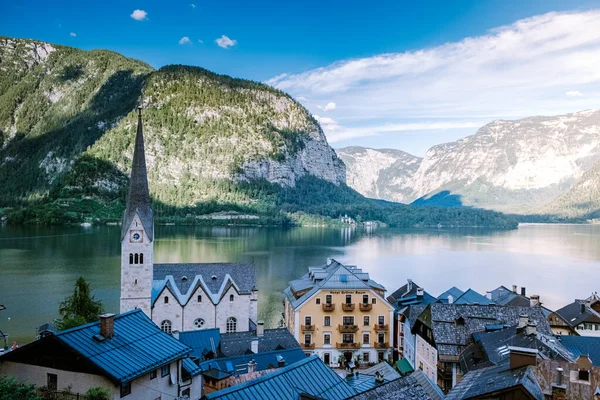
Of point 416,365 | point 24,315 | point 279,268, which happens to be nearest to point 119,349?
point 416,365

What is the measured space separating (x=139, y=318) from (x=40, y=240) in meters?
158

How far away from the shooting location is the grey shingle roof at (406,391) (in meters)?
20.4

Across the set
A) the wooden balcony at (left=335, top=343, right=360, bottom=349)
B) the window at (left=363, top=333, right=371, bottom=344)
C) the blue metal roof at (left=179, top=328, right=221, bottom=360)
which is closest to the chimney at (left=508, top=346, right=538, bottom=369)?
the blue metal roof at (left=179, top=328, right=221, bottom=360)

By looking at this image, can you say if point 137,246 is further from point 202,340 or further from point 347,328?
point 347,328

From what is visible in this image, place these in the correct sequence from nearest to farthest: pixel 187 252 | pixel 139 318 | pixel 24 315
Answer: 1. pixel 139 318
2. pixel 24 315
3. pixel 187 252

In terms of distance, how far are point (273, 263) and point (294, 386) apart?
102731 millimetres

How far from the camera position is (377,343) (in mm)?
49125

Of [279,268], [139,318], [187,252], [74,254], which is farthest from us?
[187,252]

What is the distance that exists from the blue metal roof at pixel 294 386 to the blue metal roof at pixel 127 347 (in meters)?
2.67

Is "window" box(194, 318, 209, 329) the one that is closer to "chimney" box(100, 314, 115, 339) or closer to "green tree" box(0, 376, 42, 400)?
"chimney" box(100, 314, 115, 339)

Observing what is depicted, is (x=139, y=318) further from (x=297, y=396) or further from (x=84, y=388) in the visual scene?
(x=297, y=396)

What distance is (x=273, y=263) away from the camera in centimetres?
12238

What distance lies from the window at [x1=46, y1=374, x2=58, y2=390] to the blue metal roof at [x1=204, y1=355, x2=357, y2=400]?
191 inches

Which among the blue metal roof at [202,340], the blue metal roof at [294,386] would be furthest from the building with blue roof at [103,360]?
the blue metal roof at [202,340]
